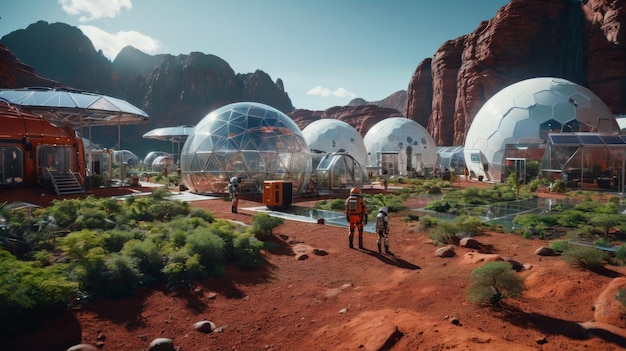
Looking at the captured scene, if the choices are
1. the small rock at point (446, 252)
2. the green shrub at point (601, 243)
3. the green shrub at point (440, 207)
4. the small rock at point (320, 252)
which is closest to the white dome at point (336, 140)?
the green shrub at point (440, 207)

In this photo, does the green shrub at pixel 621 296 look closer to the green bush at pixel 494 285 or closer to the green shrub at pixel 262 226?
the green bush at pixel 494 285

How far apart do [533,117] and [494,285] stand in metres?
21.9

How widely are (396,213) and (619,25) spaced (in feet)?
119

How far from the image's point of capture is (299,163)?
18516 millimetres

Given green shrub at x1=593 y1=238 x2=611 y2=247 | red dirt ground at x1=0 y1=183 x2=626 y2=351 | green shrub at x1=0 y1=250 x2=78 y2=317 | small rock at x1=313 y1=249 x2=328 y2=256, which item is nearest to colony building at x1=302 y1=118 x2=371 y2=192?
small rock at x1=313 y1=249 x2=328 y2=256

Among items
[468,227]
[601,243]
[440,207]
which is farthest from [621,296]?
[440,207]

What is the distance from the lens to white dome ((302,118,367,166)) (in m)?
30.9

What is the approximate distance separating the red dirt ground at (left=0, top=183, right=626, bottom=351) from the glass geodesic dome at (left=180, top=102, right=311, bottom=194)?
35.6 ft

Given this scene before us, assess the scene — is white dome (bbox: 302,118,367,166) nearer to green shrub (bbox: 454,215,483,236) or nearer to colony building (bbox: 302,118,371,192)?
colony building (bbox: 302,118,371,192)

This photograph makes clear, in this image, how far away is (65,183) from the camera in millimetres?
18547

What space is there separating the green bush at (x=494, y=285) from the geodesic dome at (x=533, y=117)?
21111mm

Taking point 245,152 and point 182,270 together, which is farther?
point 245,152

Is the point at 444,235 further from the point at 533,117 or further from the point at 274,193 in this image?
the point at 533,117

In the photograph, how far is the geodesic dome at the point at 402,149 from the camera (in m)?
34.3
